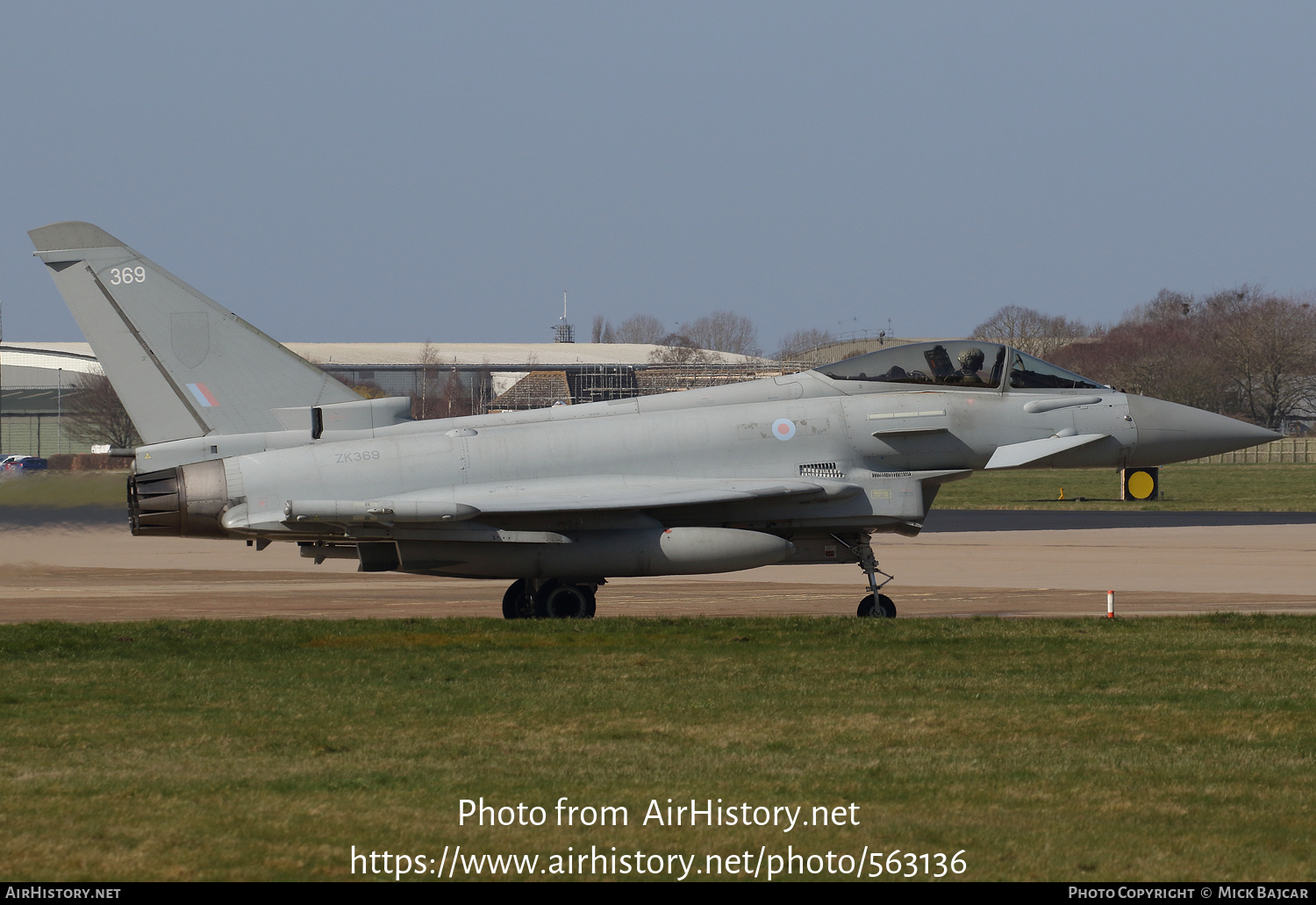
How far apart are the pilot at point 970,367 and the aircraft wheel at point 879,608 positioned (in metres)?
2.81

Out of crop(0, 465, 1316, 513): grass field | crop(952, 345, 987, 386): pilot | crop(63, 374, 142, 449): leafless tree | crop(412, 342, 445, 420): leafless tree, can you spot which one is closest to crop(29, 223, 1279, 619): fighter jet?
crop(952, 345, 987, 386): pilot

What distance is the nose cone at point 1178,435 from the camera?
16.4m

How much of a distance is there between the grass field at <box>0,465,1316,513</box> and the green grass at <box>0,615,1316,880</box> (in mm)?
9810

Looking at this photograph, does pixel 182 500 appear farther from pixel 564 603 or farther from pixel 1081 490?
pixel 1081 490

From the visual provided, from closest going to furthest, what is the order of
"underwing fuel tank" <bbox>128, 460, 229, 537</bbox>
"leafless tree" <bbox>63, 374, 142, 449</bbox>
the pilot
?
"underwing fuel tank" <bbox>128, 460, 229, 537</bbox> < the pilot < "leafless tree" <bbox>63, 374, 142, 449</bbox>

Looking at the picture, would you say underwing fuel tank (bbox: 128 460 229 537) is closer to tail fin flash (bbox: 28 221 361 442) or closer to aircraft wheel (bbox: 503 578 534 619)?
tail fin flash (bbox: 28 221 361 442)

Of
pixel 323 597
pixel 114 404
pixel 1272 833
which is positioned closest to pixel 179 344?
pixel 323 597

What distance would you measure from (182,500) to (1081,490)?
138ft

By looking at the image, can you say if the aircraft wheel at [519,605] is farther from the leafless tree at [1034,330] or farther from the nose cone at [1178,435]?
the leafless tree at [1034,330]

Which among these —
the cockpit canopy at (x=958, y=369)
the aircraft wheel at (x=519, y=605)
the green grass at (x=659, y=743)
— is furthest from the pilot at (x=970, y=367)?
the aircraft wheel at (x=519, y=605)

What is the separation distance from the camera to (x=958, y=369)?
53.7ft

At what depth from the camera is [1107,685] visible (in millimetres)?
10672

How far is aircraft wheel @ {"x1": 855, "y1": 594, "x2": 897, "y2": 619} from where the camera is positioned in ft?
51.9

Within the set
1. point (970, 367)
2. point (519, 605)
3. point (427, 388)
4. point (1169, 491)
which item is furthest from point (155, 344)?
point (427, 388)
